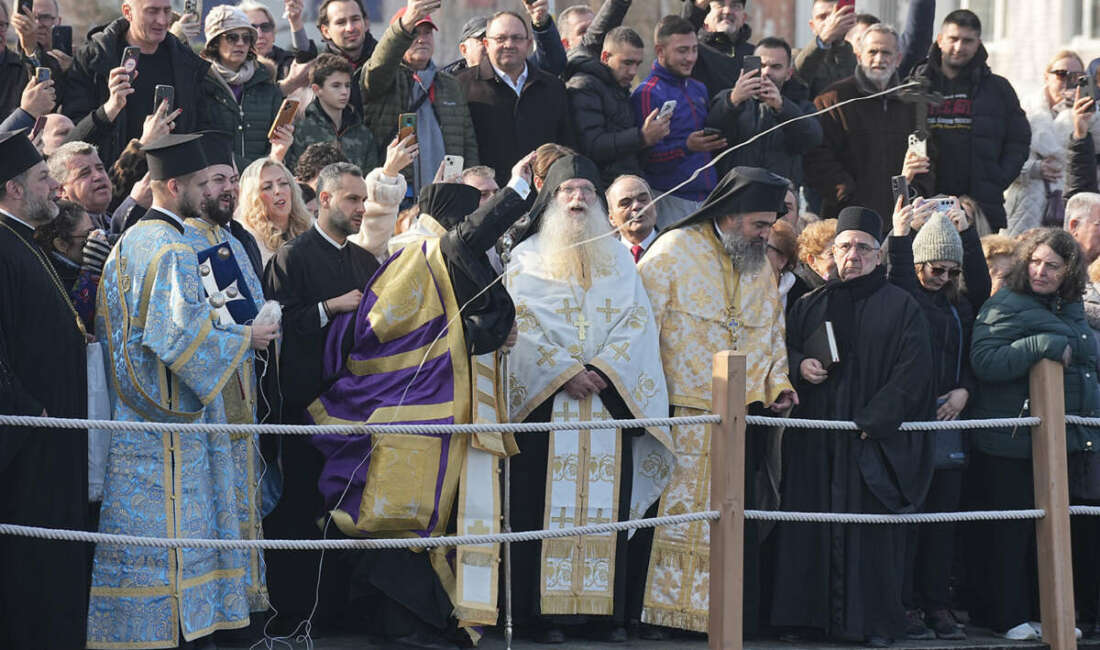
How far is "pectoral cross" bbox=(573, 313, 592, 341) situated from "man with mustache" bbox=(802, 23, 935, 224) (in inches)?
129

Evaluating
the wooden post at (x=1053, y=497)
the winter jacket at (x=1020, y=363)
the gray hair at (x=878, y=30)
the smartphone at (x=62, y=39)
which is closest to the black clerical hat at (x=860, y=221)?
the winter jacket at (x=1020, y=363)

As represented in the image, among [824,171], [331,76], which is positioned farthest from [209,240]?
[824,171]

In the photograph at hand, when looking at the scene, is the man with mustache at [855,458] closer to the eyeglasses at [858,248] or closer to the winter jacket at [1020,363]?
the eyeglasses at [858,248]

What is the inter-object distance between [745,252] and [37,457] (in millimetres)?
3082

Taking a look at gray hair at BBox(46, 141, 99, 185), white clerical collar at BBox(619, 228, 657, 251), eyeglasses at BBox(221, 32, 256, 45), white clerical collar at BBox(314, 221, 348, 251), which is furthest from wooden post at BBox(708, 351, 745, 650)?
eyeglasses at BBox(221, 32, 256, 45)

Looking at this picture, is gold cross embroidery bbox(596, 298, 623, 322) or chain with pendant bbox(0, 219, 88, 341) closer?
chain with pendant bbox(0, 219, 88, 341)

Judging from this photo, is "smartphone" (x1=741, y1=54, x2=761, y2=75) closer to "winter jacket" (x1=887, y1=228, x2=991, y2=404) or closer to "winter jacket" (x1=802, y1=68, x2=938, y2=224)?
"winter jacket" (x1=802, y1=68, x2=938, y2=224)

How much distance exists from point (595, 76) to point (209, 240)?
11.7 ft

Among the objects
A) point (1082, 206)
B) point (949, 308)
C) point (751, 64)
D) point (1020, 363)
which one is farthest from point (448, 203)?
point (1082, 206)

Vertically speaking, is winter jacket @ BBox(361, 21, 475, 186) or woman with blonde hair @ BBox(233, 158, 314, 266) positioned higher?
winter jacket @ BBox(361, 21, 475, 186)

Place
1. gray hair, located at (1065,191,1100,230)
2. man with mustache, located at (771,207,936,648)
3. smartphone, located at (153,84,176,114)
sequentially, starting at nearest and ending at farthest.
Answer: man with mustache, located at (771,207,936,648)
smartphone, located at (153,84,176,114)
gray hair, located at (1065,191,1100,230)

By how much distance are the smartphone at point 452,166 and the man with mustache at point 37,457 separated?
1854 millimetres

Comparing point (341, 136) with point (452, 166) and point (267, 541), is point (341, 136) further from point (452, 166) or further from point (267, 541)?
point (267, 541)

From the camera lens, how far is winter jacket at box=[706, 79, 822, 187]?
9203 mm
